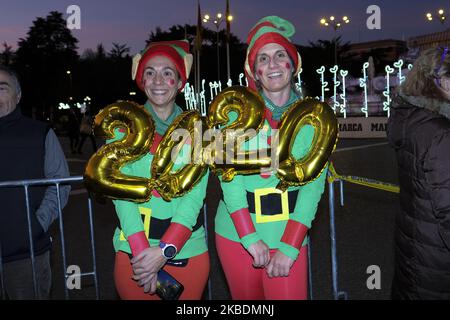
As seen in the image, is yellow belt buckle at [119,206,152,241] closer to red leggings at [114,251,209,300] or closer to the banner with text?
red leggings at [114,251,209,300]

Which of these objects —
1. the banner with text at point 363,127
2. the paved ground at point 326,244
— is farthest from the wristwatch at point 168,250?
the banner with text at point 363,127

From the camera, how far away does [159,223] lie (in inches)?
95.9

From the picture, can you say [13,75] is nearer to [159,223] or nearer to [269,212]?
[159,223]

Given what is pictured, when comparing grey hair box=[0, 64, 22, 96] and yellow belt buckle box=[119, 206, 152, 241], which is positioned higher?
grey hair box=[0, 64, 22, 96]

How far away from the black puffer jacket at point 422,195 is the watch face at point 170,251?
1186mm

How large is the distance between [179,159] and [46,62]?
188 ft

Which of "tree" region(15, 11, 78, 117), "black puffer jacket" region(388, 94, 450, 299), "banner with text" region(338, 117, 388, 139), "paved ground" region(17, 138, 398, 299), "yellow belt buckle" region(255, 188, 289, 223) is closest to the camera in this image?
"black puffer jacket" region(388, 94, 450, 299)

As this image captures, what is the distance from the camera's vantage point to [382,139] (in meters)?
20.4

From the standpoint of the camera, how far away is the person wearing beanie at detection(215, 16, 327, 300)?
7.66 ft

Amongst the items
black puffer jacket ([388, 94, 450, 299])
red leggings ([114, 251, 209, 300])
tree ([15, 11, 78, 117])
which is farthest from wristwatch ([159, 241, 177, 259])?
tree ([15, 11, 78, 117])

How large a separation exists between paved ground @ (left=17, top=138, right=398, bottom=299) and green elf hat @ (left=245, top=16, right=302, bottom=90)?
94.8 inches

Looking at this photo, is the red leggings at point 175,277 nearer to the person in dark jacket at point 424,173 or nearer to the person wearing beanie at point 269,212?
the person wearing beanie at point 269,212
